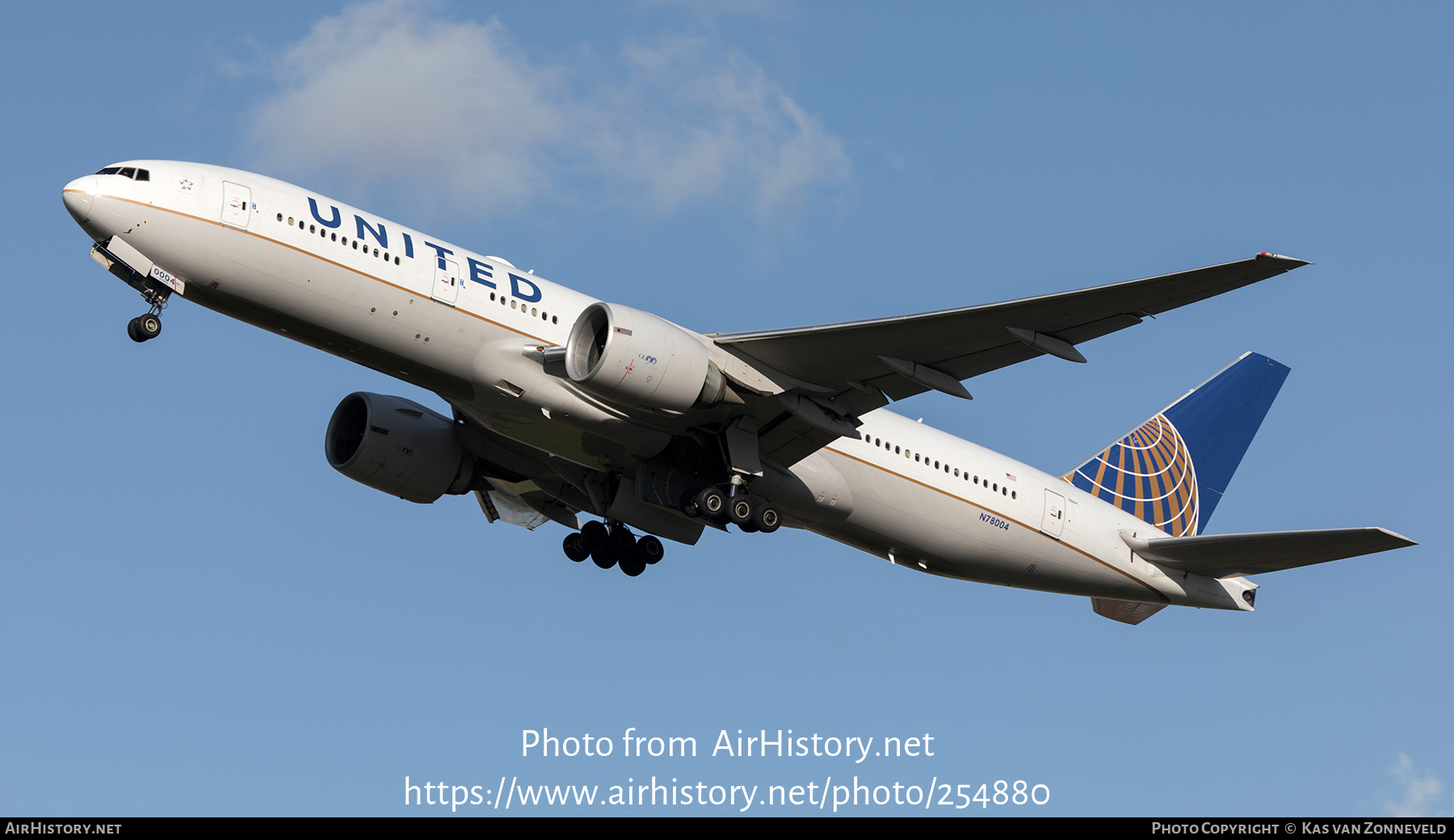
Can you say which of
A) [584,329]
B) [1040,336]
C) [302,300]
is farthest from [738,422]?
[302,300]

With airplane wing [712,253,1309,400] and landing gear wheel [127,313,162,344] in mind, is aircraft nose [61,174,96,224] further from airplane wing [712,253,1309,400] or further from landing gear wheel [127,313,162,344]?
airplane wing [712,253,1309,400]

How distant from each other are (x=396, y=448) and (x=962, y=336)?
11.6 m

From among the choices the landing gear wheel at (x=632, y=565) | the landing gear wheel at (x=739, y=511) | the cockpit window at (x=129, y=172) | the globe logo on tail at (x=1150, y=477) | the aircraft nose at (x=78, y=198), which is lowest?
the landing gear wheel at (x=739, y=511)

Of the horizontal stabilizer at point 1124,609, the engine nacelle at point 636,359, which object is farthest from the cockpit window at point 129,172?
the horizontal stabilizer at point 1124,609

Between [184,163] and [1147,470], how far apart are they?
2047 centimetres

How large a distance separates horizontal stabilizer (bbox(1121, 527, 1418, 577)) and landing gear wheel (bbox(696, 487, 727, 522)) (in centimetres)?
893

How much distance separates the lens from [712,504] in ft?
79.7

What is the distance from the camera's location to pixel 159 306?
2155cm

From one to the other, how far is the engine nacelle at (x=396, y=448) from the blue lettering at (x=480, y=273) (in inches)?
226

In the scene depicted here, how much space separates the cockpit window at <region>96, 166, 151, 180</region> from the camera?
70.2ft

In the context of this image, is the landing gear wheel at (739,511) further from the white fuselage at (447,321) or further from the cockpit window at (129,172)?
the cockpit window at (129,172)

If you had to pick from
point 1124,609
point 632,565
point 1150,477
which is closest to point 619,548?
point 632,565

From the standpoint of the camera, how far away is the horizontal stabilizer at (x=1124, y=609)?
29250 mm

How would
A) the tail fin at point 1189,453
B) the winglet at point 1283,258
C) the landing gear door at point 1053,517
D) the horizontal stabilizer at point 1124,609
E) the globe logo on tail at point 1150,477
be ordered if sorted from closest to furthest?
the winglet at point 1283,258 < the landing gear door at point 1053,517 < the horizontal stabilizer at point 1124,609 < the globe logo on tail at point 1150,477 < the tail fin at point 1189,453
